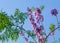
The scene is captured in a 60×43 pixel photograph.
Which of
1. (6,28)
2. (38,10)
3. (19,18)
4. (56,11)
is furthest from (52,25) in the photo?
(6,28)

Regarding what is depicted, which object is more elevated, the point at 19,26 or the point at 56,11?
the point at 56,11

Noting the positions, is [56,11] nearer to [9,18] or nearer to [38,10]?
[38,10]

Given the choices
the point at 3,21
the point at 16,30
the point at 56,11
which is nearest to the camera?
the point at 3,21

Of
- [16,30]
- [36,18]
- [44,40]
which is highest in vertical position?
[36,18]

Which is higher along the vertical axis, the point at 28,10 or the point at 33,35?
the point at 28,10

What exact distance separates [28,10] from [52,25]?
783mm

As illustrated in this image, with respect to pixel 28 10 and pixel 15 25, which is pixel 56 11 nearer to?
pixel 28 10

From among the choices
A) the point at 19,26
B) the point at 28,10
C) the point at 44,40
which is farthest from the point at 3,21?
the point at 44,40

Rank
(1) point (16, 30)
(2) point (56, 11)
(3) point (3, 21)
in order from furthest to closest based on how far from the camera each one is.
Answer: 1. (2) point (56, 11)
2. (1) point (16, 30)
3. (3) point (3, 21)

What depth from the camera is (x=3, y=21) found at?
11.4 feet

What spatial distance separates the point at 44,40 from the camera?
3.66 m

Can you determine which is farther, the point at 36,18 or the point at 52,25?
the point at 52,25

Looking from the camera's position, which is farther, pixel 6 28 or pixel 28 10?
pixel 28 10

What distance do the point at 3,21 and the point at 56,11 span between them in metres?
1.32
